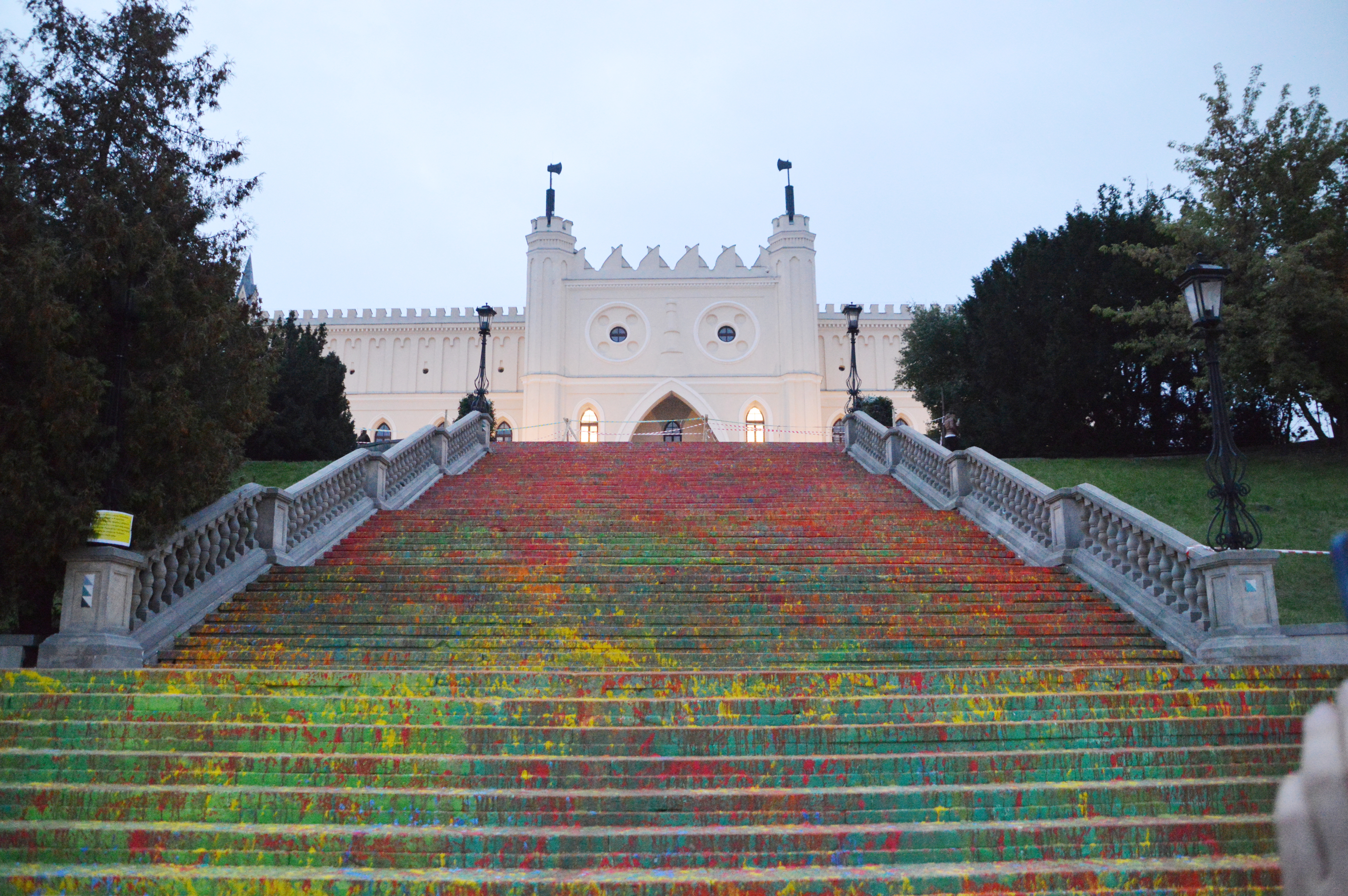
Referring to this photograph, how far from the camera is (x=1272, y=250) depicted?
19156 millimetres

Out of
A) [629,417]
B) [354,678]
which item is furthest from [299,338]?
[354,678]

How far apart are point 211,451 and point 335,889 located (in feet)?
18.4

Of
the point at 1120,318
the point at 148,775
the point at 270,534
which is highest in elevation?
the point at 1120,318

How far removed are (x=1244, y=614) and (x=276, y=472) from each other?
17514 millimetres

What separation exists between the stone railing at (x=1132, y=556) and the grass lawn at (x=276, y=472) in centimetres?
1179

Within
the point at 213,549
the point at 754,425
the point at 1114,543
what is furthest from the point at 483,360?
the point at 754,425

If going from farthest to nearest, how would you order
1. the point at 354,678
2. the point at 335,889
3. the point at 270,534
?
the point at 270,534 → the point at 354,678 → the point at 335,889

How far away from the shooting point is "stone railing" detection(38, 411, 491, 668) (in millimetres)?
8383

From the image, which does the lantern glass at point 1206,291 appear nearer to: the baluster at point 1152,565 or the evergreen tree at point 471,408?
the baluster at point 1152,565

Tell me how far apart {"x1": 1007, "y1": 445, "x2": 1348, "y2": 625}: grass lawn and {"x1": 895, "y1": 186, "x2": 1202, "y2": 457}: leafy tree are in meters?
2.14

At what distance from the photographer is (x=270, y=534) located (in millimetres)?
11484

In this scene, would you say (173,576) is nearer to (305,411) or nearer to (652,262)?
(305,411)

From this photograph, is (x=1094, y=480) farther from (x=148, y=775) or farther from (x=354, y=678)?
(x=148, y=775)

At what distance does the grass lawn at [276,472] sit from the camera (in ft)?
61.7
